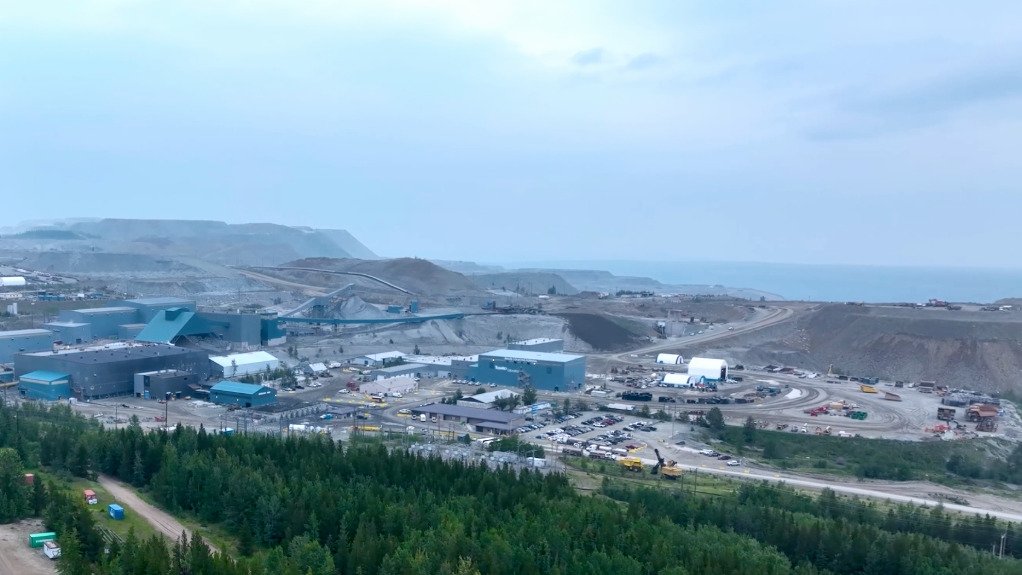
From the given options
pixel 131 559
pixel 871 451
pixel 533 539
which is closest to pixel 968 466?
pixel 871 451

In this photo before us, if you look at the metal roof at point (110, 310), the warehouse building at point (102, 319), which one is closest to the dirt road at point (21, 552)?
the warehouse building at point (102, 319)

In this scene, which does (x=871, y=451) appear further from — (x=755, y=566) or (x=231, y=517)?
(x=231, y=517)

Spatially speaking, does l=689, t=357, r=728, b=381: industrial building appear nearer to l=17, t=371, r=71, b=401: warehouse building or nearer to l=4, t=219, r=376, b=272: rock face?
l=17, t=371, r=71, b=401: warehouse building

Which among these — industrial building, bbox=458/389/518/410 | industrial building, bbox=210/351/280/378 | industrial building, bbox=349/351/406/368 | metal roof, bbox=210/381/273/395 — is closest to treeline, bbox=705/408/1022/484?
industrial building, bbox=458/389/518/410

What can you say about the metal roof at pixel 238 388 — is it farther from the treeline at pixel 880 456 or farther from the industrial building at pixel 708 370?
the industrial building at pixel 708 370

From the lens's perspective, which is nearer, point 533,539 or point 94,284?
point 533,539

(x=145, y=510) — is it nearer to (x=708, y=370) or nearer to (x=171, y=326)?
(x=171, y=326)
